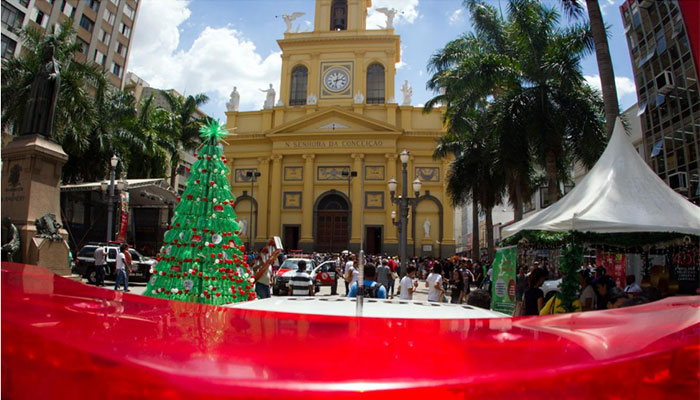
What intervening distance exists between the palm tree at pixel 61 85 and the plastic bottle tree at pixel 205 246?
54.1 ft

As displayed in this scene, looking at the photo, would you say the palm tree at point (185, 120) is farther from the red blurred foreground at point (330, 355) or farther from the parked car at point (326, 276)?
the red blurred foreground at point (330, 355)

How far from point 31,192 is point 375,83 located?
120 ft

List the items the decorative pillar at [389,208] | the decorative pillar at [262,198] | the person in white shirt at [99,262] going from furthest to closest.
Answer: the decorative pillar at [262,198] < the decorative pillar at [389,208] < the person in white shirt at [99,262]

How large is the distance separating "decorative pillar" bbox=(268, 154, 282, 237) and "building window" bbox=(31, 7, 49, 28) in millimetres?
20902

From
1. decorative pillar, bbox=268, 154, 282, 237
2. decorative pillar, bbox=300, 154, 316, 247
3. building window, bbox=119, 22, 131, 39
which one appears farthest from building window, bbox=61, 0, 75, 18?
decorative pillar, bbox=300, 154, 316, 247

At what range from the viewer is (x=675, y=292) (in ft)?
30.2

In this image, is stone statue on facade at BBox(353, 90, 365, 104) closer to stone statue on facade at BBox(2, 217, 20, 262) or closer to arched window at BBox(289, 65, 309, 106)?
arched window at BBox(289, 65, 309, 106)

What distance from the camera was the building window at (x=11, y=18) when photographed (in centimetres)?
3066

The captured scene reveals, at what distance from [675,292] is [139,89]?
5467 centimetres

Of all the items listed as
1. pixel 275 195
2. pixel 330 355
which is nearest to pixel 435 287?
pixel 330 355

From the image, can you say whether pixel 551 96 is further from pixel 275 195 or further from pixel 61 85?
pixel 275 195

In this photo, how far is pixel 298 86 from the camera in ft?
151

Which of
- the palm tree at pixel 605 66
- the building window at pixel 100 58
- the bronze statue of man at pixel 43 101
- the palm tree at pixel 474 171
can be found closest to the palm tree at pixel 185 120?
the building window at pixel 100 58

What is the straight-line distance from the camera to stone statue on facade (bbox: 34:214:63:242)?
11.8 m
